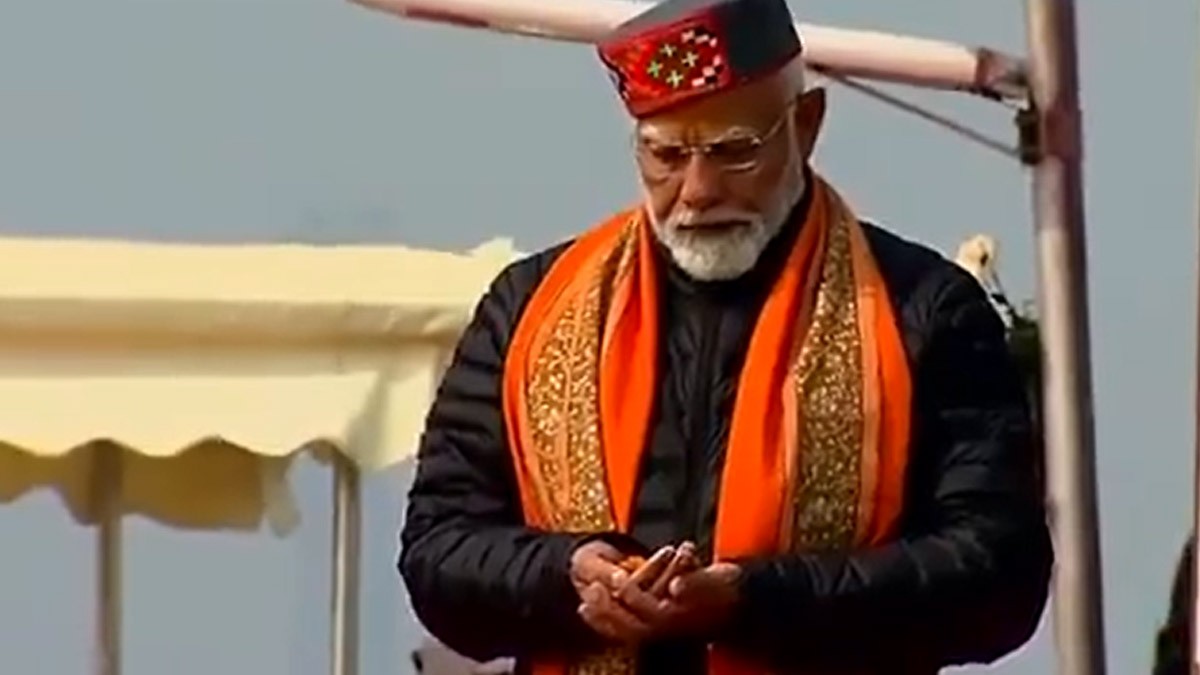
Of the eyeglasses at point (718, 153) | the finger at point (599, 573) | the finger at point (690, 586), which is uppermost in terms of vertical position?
the eyeglasses at point (718, 153)

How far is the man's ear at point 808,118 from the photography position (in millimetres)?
2281

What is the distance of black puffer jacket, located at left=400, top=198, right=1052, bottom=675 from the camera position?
2.20 m

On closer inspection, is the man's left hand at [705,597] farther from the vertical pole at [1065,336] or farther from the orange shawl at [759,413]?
the vertical pole at [1065,336]

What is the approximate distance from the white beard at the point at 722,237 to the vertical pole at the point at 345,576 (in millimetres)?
989

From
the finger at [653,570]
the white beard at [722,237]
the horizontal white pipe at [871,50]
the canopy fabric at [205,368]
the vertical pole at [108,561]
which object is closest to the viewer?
the finger at [653,570]

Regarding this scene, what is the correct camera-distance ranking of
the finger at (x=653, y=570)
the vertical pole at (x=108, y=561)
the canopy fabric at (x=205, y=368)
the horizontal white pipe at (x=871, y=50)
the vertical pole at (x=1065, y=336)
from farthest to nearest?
the horizontal white pipe at (x=871, y=50), the vertical pole at (x=1065, y=336), the vertical pole at (x=108, y=561), the canopy fabric at (x=205, y=368), the finger at (x=653, y=570)

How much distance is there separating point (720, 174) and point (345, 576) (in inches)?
42.5

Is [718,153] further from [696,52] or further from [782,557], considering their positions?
[782,557]

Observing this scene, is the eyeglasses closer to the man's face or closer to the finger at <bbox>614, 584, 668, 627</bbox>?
the man's face

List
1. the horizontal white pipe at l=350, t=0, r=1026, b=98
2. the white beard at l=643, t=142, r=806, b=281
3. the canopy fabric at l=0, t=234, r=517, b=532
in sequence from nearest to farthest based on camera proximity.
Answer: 1. the white beard at l=643, t=142, r=806, b=281
2. the canopy fabric at l=0, t=234, r=517, b=532
3. the horizontal white pipe at l=350, t=0, r=1026, b=98

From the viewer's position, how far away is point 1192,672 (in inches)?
96.7

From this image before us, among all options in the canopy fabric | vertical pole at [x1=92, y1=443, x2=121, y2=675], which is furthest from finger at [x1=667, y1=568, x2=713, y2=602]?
vertical pole at [x1=92, y1=443, x2=121, y2=675]

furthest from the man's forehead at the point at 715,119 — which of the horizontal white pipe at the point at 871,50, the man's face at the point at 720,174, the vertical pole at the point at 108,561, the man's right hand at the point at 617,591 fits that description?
the horizontal white pipe at the point at 871,50

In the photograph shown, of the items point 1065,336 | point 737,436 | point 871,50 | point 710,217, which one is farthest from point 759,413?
point 871,50
